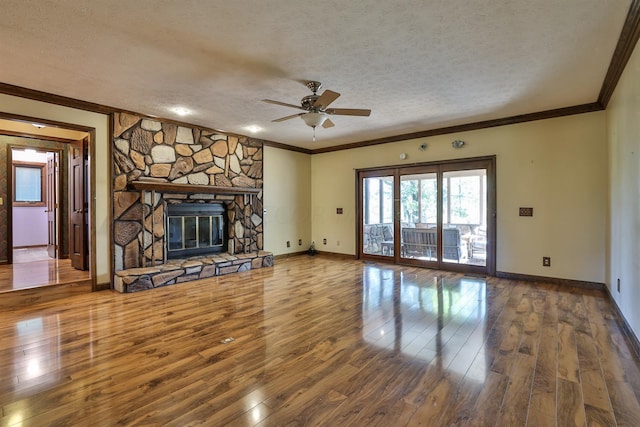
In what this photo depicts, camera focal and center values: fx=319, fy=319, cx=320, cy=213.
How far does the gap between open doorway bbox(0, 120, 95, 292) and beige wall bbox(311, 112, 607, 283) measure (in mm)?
6240

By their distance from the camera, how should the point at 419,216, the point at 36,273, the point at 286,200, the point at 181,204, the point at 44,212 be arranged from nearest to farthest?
the point at 36,273, the point at 181,204, the point at 419,216, the point at 286,200, the point at 44,212

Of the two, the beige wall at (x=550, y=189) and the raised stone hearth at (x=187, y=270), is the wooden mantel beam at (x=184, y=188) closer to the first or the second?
the raised stone hearth at (x=187, y=270)

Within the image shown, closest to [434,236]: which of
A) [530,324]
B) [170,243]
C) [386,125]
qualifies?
[386,125]

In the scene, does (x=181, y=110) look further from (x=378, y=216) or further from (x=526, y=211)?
(x=526, y=211)

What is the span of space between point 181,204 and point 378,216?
12.9ft

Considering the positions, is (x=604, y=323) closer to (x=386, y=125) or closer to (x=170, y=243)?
(x=386, y=125)

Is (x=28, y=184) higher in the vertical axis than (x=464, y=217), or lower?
higher

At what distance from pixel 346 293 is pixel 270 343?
5.87ft

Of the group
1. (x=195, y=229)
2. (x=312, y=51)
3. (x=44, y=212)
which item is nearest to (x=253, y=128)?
(x=195, y=229)

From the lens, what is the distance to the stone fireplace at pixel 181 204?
4.80 meters

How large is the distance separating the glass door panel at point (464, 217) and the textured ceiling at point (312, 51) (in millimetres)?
1384

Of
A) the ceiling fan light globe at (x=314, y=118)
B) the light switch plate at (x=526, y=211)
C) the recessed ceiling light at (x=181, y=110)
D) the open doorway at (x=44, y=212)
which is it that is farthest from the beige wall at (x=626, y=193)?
the open doorway at (x=44, y=212)

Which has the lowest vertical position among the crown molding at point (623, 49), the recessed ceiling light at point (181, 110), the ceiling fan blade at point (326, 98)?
the ceiling fan blade at point (326, 98)

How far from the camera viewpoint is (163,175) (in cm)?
527
